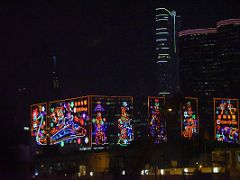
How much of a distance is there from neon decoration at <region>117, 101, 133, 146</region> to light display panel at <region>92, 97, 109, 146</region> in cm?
277

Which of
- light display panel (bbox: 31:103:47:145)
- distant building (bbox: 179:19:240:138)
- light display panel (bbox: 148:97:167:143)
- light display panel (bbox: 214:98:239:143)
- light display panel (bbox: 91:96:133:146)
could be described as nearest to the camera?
light display panel (bbox: 214:98:239:143)

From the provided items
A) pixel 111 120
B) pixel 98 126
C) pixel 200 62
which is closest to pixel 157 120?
pixel 111 120

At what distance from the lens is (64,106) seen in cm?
6806

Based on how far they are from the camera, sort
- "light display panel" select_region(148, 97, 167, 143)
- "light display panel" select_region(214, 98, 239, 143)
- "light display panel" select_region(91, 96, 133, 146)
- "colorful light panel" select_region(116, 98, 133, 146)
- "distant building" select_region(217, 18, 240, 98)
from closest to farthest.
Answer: "light display panel" select_region(214, 98, 239, 143)
"light display panel" select_region(91, 96, 133, 146)
"light display panel" select_region(148, 97, 167, 143)
"colorful light panel" select_region(116, 98, 133, 146)
"distant building" select_region(217, 18, 240, 98)

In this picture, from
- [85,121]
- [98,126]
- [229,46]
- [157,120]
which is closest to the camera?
[85,121]

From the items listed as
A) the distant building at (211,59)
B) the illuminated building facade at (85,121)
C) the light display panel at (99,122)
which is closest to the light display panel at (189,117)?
the illuminated building facade at (85,121)

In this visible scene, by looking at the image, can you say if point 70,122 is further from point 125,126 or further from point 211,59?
point 211,59

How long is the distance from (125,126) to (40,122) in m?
11.1

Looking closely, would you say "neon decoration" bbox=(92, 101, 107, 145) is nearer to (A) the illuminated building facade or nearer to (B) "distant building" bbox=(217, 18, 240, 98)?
(A) the illuminated building facade

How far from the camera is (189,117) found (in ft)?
233

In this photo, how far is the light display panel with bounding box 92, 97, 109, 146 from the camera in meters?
66.0

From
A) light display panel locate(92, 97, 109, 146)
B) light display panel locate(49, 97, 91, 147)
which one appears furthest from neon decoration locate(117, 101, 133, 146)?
light display panel locate(49, 97, 91, 147)

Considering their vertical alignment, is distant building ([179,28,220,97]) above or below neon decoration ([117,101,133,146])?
above

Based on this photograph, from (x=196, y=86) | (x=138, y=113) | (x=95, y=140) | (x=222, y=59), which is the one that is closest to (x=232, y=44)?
(x=222, y=59)
